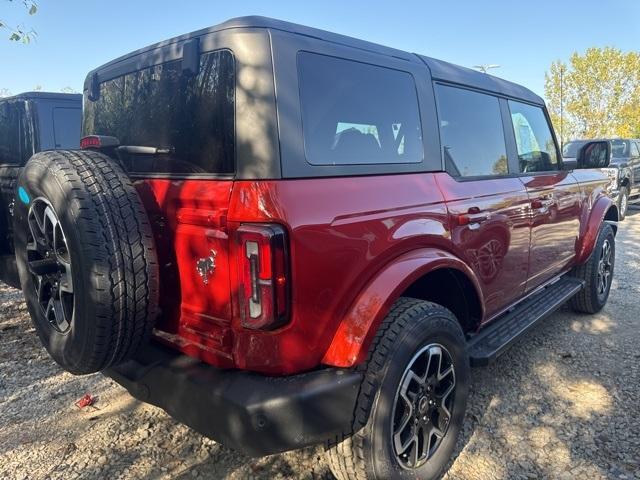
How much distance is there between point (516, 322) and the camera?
3.26 m

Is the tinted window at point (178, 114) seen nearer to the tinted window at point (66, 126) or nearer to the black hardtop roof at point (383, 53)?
the black hardtop roof at point (383, 53)

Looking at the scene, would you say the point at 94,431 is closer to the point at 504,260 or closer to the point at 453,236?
the point at 453,236

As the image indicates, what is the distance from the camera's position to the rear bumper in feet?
5.71

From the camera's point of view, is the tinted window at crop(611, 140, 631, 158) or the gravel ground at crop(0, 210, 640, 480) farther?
the tinted window at crop(611, 140, 631, 158)

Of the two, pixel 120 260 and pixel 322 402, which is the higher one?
pixel 120 260

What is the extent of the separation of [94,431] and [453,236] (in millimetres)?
2300

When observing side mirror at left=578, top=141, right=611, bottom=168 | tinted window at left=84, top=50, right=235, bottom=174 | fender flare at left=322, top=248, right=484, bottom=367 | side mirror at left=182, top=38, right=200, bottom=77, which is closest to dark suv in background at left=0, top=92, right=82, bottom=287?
tinted window at left=84, top=50, right=235, bottom=174

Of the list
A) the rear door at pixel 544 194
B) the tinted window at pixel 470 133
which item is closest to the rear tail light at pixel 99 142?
the tinted window at pixel 470 133

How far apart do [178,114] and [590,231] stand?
382 centimetres

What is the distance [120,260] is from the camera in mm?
1854

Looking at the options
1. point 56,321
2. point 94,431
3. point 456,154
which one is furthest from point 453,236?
point 94,431

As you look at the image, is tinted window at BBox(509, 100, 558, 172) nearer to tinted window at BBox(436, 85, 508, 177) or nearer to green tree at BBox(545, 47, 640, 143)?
tinted window at BBox(436, 85, 508, 177)

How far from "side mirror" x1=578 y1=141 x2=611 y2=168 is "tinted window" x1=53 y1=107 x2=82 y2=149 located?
5331mm

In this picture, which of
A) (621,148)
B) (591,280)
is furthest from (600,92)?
(591,280)
